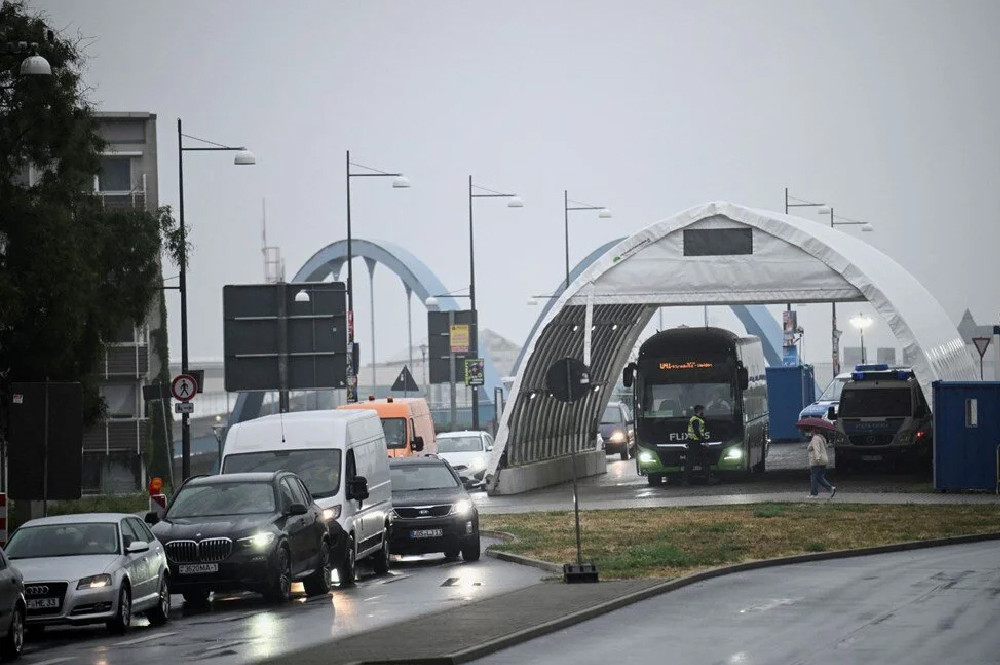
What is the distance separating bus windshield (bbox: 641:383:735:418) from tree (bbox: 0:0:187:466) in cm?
1505

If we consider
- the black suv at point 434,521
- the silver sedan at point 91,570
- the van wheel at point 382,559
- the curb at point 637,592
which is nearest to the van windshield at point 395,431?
the curb at point 637,592

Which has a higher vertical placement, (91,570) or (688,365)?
(688,365)

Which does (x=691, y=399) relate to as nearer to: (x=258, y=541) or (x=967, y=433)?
(x=967, y=433)

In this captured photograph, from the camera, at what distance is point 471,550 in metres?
30.6

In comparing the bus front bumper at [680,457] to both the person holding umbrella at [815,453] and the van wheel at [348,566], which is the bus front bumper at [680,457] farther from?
the van wheel at [348,566]

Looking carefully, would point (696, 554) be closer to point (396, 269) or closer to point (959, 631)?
point (959, 631)

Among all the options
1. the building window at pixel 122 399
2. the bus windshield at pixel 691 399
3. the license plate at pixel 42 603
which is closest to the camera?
the license plate at pixel 42 603

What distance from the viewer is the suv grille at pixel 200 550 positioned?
23344 mm

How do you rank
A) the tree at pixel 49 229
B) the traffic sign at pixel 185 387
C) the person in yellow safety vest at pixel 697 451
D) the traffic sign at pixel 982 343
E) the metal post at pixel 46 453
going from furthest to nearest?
the traffic sign at pixel 982 343 < the person in yellow safety vest at pixel 697 451 < the traffic sign at pixel 185 387 < the tree at pixel 49 229 < the metal post at pixel 46 453

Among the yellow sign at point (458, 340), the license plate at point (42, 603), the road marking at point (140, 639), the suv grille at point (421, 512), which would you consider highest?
the yellow sign at point (458, 340)

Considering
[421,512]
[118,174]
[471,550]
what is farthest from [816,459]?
[118,174]

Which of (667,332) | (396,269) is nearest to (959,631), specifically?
(667,332)

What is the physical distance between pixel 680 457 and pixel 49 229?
2000 centimetres

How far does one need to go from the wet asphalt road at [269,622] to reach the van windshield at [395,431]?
14949 millimetres
